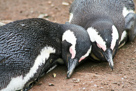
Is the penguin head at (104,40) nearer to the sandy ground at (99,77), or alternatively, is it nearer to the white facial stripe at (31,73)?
the sandy ground at (99,77)

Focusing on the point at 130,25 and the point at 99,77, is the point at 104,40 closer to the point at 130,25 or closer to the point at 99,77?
the point at 99,77

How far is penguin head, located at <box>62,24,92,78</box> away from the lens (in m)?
4.12

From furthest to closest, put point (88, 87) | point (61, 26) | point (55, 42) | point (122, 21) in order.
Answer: point (122, 21) < point (61, 26) < point (55, 42) < point (88, 87)

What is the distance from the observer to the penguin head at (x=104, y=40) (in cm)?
421

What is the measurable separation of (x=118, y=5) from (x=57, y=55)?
6.19 ft

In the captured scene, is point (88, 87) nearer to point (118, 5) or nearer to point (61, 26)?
point (61, 26)

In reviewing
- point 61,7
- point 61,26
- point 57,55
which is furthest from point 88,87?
point 61,7

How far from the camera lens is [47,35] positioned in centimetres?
419

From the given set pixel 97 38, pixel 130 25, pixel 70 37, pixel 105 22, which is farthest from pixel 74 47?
pixel 130 25

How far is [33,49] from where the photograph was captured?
12.7 feet

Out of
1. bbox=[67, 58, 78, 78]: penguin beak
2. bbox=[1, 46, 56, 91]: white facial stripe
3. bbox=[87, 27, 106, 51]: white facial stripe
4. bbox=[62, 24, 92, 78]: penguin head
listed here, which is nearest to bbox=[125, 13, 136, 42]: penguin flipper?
bbox=[87, 27, 106, 51]: white facial stripe

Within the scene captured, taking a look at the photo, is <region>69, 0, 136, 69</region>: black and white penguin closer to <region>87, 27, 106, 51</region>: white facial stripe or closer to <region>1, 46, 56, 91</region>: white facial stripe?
<region>87, 27, 106, 51</region>: white facial stripe

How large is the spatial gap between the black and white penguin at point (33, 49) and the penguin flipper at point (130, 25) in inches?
51.6

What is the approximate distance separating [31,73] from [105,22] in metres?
1.68
